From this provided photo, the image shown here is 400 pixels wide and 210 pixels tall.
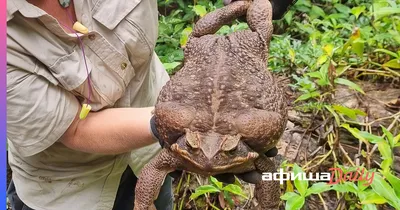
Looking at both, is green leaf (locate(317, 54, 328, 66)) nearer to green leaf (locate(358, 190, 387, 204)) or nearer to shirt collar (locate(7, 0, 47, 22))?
green leaf (locate(358, 190, 387, 204))

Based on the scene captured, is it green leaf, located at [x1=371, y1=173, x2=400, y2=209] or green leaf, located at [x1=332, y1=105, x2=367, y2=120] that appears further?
green leaf, located at [x1=332, y1=105, x2=367, y2=120]

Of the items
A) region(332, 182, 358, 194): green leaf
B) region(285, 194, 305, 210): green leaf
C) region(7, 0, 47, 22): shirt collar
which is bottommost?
region(285, 194, 305, 210): green leaf

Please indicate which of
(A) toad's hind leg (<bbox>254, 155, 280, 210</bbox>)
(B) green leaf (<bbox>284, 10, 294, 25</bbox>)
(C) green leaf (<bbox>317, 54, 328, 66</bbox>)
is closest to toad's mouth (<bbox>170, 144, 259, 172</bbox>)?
(A) toad's hind leg (<bbox>254, 155, 280, 210</bbox>)

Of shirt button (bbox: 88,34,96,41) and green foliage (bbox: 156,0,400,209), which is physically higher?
shirt button (bbox: 88,34,96,41)

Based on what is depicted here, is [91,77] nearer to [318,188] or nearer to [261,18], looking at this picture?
[261,18]

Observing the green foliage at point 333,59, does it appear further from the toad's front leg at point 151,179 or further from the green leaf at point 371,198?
the toad's front leg at point 151,179

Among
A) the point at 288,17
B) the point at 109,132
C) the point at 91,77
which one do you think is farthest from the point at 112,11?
the point at 288,17

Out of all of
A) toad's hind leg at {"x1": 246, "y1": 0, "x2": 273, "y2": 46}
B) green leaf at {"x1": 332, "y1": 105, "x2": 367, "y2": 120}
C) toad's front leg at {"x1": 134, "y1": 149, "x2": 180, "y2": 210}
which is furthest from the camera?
green leaf at {"x1": 332, "y1": 105, "x2": 367, "y2": 120}

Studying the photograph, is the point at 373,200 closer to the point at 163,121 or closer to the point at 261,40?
the point at 261,40

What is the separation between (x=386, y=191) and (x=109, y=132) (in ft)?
2.05

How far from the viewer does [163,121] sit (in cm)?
82

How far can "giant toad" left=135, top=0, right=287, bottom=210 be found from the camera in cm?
77

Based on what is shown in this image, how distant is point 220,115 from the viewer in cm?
78

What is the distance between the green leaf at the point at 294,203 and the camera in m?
1.27
